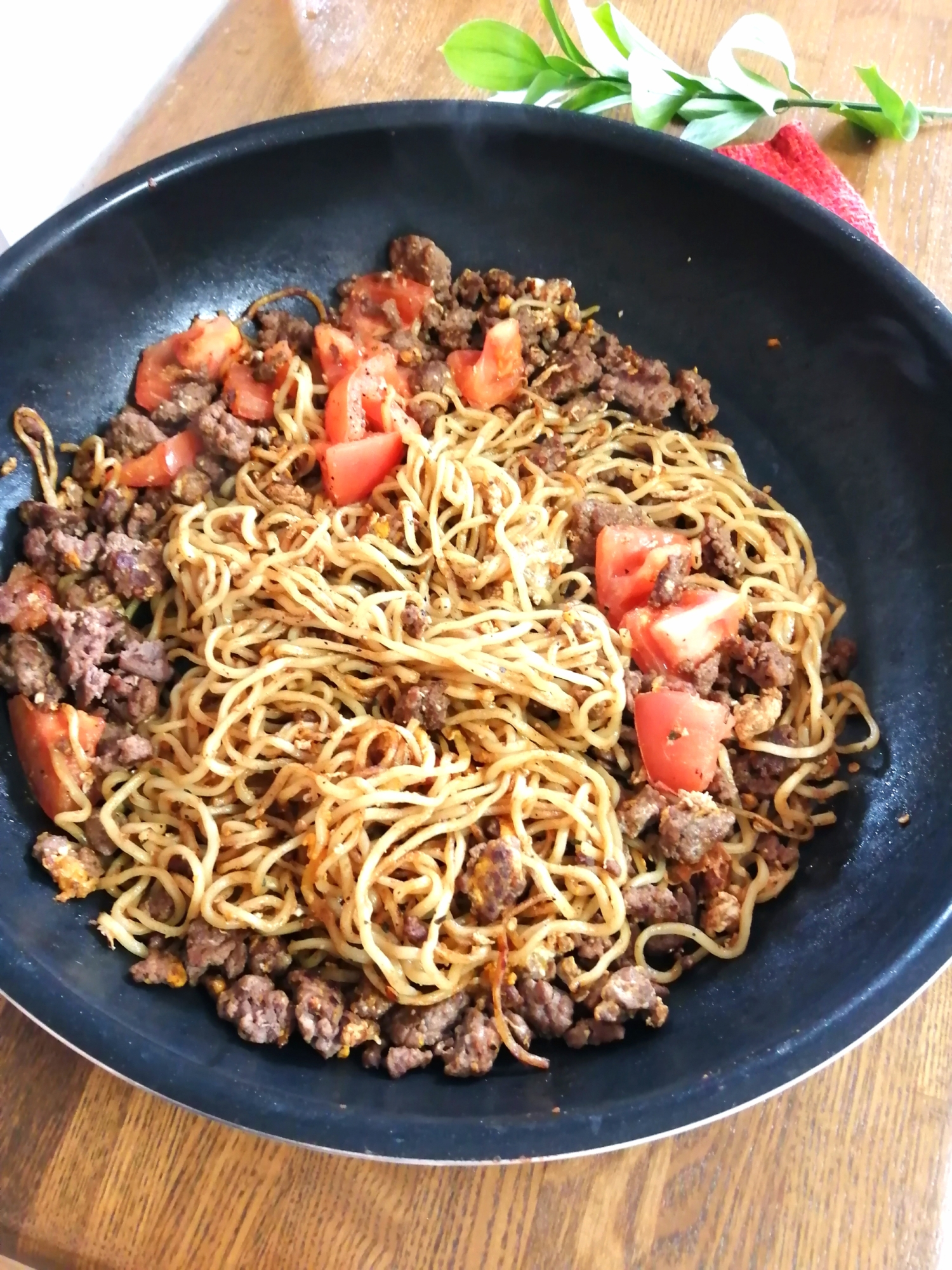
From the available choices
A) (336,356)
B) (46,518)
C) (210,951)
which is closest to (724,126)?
(336,356)

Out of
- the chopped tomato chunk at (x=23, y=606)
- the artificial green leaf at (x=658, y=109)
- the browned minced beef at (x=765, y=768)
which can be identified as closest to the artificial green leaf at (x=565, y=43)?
the artificial green leaf at (x=658, y=109)

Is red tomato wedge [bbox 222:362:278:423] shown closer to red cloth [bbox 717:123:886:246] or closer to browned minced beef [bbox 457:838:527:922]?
browned minced beef [bbox 457:838:527:922]

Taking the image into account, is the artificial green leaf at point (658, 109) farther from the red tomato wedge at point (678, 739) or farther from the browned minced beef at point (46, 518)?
the browned minced beef at point (46, 518)

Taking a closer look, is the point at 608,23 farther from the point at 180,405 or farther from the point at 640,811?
the point at 640,811

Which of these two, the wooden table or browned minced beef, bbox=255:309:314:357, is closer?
the wooden table

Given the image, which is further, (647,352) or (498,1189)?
(647,352)

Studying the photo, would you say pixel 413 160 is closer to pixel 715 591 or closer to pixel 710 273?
pixel 710 273

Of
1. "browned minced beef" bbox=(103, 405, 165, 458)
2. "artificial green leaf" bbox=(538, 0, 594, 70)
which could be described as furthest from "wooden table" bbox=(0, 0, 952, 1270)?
"artificial green leaf" bbox=(538, 0, 594, 70)
